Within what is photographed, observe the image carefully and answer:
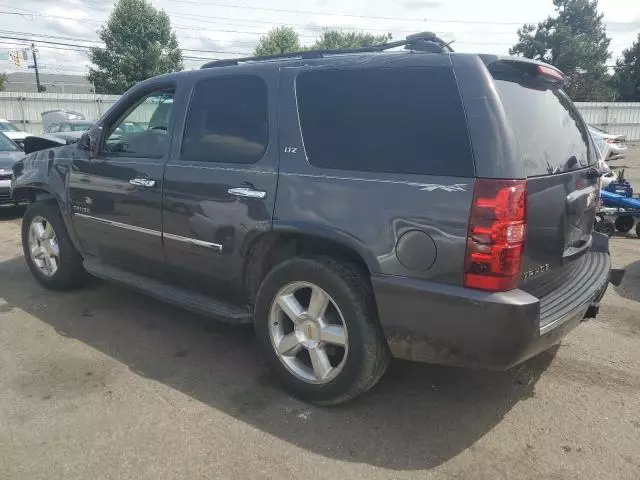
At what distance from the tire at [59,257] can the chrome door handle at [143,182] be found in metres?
1.29

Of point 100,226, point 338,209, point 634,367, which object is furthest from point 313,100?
point 634,367

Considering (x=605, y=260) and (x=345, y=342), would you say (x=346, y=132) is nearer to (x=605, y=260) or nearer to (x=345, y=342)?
(x=345, y=342)

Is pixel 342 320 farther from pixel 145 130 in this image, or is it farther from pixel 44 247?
pixel 44 247

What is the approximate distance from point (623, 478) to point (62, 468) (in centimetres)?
266

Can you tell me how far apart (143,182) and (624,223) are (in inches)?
259

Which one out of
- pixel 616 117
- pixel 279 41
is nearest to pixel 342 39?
pixel 279 41

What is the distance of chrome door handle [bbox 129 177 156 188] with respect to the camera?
3.77 metres

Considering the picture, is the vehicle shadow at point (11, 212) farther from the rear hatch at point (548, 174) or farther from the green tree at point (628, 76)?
the green tree at point (628, 76)

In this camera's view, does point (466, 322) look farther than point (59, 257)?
No

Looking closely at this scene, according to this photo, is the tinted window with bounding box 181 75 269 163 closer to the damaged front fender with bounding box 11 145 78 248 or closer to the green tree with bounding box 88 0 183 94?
the damaged front fender with bounding box 11 145 78 248

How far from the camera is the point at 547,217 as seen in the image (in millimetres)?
2660

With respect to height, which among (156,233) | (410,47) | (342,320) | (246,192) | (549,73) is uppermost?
(410,47)

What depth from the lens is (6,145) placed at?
32.9 feet

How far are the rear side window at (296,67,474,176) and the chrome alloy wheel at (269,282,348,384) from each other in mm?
777
